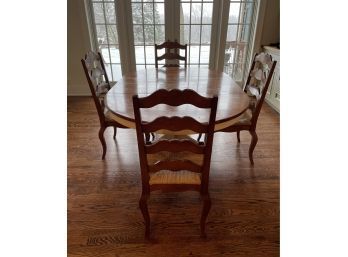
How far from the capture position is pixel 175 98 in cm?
94

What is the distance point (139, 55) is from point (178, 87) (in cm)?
202

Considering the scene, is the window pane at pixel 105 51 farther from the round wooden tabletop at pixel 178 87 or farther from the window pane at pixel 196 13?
the round wooden tabletop at pixel 178 87

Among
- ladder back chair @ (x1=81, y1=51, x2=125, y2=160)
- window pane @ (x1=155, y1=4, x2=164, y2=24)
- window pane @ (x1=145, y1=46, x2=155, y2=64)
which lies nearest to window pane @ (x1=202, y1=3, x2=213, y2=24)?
window pane @ (x1=155, y1=4, x2=164, y2=24)

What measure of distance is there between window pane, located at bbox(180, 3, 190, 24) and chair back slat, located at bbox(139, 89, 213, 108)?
276 cm

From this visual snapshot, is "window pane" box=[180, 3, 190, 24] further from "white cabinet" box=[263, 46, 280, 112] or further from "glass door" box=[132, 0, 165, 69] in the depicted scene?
"white cabinet" box=[263, 46, 280, 112]

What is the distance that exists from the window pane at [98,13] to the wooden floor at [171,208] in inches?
80.5

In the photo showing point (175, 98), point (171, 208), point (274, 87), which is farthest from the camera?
point (274, 87)

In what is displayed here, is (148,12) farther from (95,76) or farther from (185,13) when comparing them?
(95,76)

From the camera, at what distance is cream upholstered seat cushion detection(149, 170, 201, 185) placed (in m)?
1.22

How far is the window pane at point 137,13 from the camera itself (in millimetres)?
3177

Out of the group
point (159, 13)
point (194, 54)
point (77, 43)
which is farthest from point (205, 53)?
point (77, 43)

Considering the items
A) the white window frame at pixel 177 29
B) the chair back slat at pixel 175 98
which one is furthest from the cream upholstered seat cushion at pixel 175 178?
the white window frame at pixel 177 29

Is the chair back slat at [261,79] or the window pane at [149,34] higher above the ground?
the window pane at [149,34]
